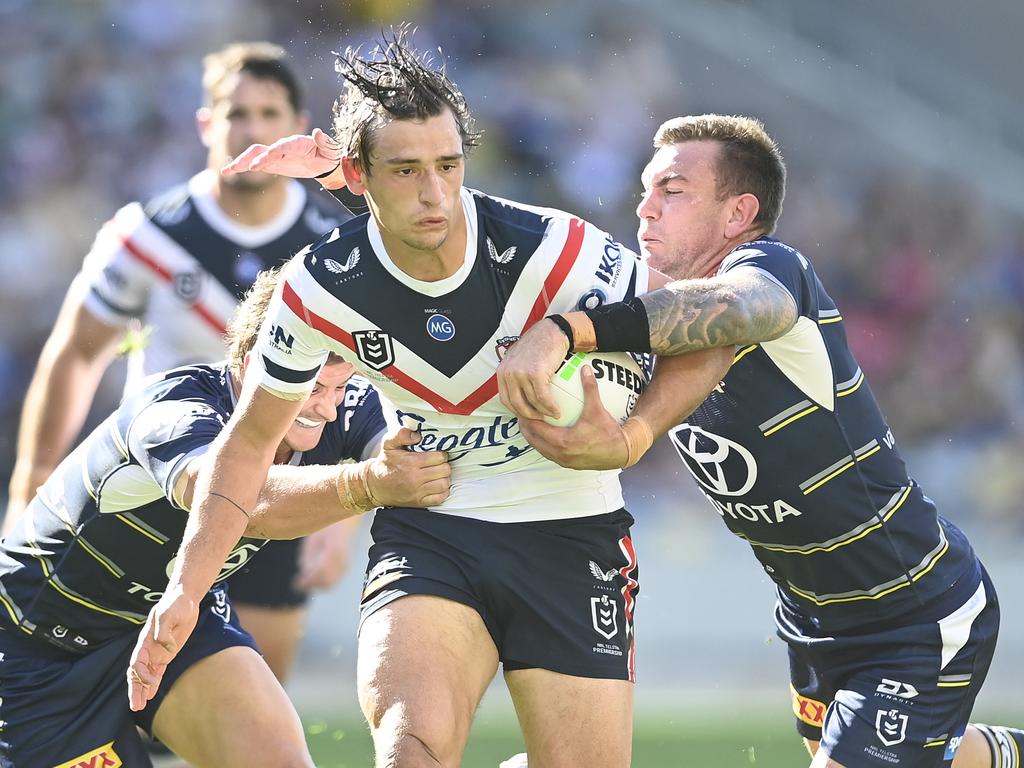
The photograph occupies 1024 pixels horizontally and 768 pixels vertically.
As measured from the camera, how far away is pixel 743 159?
5160 millimetres

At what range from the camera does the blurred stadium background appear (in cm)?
1212

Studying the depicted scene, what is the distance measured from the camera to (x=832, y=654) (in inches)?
200

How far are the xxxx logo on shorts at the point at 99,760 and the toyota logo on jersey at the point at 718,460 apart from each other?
219 centimetres

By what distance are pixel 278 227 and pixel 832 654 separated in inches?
136

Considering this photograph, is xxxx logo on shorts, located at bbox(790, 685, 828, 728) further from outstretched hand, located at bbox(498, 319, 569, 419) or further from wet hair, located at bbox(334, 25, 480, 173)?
wet hair, located at bbox(334, 25, 480, 173)

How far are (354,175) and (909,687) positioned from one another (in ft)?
7.97

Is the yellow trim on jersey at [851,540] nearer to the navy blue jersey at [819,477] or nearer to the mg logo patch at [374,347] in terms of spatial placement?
the navy blue jersey at [819,477]

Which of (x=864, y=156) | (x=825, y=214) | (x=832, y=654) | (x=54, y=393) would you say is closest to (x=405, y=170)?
(x=832, y=654)

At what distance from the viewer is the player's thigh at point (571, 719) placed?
4227mm

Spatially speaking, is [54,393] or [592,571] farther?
[54,393]

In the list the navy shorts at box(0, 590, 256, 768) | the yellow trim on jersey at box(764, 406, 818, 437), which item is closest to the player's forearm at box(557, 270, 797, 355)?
the yellow trim on jersey at box(764, 406, 818, 437)

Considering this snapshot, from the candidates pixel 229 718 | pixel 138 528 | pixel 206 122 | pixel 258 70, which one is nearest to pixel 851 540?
pixel 229 718

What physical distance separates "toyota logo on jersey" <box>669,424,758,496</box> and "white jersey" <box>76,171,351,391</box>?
283cm

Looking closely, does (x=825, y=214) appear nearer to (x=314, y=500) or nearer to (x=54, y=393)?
(x=54, y=393)
